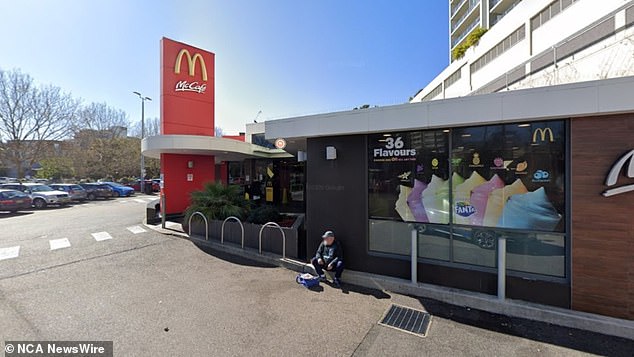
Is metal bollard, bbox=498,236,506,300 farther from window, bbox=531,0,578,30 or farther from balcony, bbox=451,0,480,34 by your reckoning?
balcony, bbox=451,0,480,34

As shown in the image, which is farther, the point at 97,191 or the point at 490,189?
the point at 97,191

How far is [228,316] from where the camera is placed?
4305 millimetres

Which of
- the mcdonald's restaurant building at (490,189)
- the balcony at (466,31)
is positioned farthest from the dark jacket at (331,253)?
the balcony at (466,31)

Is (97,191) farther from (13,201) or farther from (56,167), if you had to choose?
(56,167)

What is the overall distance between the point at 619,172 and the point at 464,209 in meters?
2.07

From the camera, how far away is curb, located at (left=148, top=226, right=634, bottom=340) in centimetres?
389

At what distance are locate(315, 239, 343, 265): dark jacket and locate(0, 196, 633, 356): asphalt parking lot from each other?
0.52m

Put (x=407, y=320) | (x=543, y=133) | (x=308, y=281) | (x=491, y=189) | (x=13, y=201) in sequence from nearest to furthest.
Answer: (x=407, y=320), (x=543, y=133), (x=491, y=189), (x=308, y=281), (x=13, y=201)

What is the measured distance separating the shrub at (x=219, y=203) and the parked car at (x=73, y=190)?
61.4 feet

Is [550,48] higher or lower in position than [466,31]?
lower

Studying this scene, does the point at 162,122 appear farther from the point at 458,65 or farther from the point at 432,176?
the point at 458,65

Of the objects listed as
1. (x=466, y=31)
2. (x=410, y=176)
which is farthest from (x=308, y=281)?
(x=466, y=31)

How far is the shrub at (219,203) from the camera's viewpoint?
8.98m

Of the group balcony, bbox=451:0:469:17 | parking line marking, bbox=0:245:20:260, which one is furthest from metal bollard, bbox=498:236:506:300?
balcony, bbox=451:0:469:17
